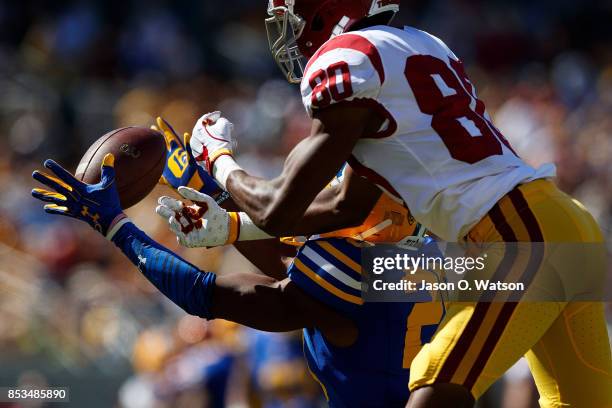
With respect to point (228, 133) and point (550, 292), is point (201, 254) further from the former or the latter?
point (550, 292)

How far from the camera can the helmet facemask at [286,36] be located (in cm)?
430

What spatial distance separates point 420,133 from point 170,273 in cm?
119

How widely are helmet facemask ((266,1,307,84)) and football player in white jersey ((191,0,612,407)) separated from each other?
Answer: 18.1 inches

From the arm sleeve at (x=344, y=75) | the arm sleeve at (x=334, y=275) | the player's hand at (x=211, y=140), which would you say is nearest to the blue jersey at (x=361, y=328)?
the arm sleeve at (x=334, y=275)

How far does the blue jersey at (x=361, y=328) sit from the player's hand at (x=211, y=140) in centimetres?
49

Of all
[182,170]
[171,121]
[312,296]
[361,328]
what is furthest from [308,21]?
[171,121]

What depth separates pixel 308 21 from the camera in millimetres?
4281

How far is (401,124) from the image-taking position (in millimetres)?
3750

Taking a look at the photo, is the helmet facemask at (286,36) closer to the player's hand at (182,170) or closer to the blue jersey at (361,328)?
the player's hand at (182,170)

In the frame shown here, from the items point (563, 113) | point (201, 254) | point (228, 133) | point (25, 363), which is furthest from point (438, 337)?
point (563, 113)

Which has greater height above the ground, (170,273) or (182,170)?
(182,170)

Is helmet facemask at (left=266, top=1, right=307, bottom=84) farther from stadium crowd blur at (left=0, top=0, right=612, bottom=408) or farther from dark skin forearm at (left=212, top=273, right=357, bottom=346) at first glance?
stadium crowd blur at (left=0, top=0, right=612, bottom=408)

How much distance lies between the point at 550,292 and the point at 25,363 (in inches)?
Answer: 185

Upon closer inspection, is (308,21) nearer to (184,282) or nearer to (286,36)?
(286,36)
